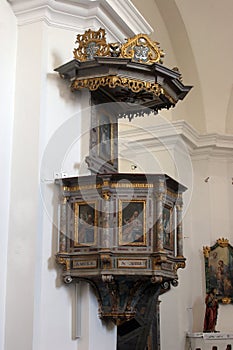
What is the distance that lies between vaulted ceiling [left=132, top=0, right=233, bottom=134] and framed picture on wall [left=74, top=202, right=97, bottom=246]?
192 inches

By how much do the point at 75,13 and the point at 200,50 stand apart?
5002 mm

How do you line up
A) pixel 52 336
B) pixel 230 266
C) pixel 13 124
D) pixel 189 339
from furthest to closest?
pixel 230 266 < pixel 189 339 < pixel 13 124 < pixel 52 336

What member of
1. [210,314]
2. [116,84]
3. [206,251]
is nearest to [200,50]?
[206,251]

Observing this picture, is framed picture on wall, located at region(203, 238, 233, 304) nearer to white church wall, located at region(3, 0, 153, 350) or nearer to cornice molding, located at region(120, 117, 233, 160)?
cornice molding, located at region(120, 117, 233, 160)

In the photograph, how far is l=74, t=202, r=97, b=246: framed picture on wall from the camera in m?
5.03

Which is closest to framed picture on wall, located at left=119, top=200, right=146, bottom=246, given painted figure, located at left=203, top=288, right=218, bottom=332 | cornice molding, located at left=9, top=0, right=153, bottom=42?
cornice molding, located at left=9, top=0, right=153, bottom=42

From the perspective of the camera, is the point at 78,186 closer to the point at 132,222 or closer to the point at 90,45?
the point at 132,222

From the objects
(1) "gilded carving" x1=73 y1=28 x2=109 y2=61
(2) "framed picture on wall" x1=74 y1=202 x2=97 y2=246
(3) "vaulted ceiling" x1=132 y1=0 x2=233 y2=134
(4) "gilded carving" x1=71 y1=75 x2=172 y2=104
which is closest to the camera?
(2) "framed picture on wall" x1=74 y1=202 x2=97 y2=246

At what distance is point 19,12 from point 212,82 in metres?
5.66

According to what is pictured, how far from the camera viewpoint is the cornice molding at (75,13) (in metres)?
5.48

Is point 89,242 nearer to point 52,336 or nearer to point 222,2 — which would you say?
point 52,336

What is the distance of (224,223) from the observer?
34.2ft

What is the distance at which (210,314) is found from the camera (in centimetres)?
957

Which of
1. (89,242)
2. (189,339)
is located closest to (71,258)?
(89,242)
